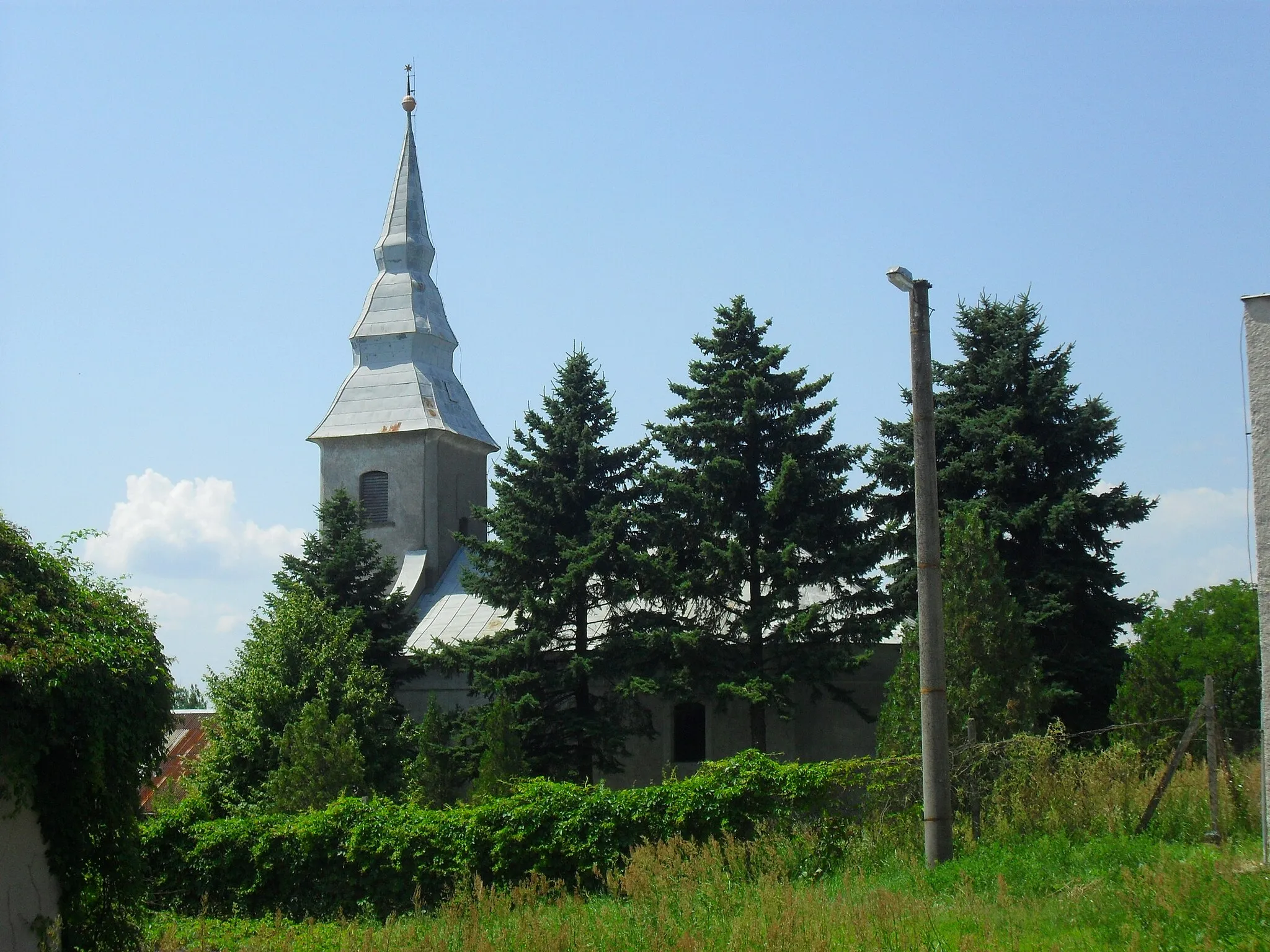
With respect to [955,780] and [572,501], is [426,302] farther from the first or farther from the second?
[955,780]

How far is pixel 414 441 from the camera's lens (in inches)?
1571

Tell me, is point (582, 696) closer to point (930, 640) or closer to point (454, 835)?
point (454, 835)

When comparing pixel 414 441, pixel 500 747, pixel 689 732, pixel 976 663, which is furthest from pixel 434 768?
pixel 414 441

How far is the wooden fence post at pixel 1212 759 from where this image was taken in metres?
13.6

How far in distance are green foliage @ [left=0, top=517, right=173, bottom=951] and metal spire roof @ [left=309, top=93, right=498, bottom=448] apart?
2594 centimetres

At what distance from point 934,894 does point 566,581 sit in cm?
1833

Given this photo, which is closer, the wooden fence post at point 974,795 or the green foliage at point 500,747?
the wooden fence post at point 974,795

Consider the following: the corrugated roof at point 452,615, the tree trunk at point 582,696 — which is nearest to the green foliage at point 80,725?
the tree trunk at point 582,696

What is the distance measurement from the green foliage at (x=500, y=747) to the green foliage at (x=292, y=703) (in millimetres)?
3368

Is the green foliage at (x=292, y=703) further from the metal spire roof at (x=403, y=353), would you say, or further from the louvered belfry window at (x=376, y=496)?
the metal spire roof at (x=403, y=353)

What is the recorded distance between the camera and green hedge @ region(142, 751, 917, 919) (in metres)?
16.6

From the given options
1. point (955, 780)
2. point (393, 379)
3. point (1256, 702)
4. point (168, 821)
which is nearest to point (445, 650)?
point (168, 821)

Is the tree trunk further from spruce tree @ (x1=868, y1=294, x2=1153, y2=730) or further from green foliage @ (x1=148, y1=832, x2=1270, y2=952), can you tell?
green foliage @ (x1=148, y1=832, x2=1270, y2=952)

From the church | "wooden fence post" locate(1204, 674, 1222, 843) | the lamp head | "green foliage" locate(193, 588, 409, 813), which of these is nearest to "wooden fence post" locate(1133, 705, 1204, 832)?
"wooden fence post" locate(1204, 674, 1222, 843)
